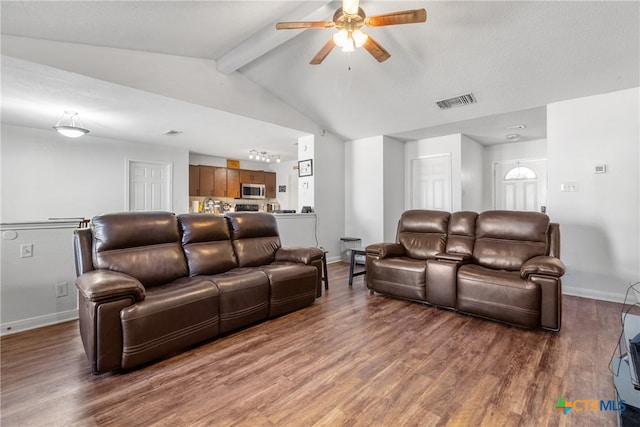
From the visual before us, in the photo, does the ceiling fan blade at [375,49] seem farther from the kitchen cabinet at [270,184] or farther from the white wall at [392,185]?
the kitchen cabinet at [270,184]

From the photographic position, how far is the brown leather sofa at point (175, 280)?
192 cm

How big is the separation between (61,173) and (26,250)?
2906 mm

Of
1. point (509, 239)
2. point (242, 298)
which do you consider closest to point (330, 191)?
point (509, 239)

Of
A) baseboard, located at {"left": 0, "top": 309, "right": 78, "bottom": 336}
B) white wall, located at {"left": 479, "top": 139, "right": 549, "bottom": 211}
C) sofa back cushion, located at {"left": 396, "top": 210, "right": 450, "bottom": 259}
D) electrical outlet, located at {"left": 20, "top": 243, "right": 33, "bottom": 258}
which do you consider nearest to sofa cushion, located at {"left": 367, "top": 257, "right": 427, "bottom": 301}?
sofa back cushion, located at {"left": 396, "top": 210, "right": 450, "bottom": 259}

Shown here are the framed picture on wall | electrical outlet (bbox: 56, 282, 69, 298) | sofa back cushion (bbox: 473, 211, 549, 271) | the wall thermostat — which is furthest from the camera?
the framed picture on wall

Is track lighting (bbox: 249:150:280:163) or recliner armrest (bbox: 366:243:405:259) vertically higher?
track lighting (bbox: 249:150:280:163)

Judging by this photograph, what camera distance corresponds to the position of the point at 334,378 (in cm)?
189

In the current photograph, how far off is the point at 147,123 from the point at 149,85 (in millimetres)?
1260

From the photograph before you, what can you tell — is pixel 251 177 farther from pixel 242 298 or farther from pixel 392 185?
pixel 242 298

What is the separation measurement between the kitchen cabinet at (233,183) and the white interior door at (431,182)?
423 centimetres

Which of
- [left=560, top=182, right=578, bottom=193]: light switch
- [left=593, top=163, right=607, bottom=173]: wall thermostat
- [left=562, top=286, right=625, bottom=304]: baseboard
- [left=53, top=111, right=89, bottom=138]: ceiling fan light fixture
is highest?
[left=53, top=111, right=89, bottom=138]: ceiling fan light fixture

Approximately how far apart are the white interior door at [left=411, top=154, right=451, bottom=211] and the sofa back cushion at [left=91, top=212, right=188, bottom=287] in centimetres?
478

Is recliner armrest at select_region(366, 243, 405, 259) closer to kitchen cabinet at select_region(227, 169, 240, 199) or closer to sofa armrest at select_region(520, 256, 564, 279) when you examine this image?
sofa armrest at select_region(520, 256, 564, 279)

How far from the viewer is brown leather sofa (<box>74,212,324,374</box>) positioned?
1.92m
